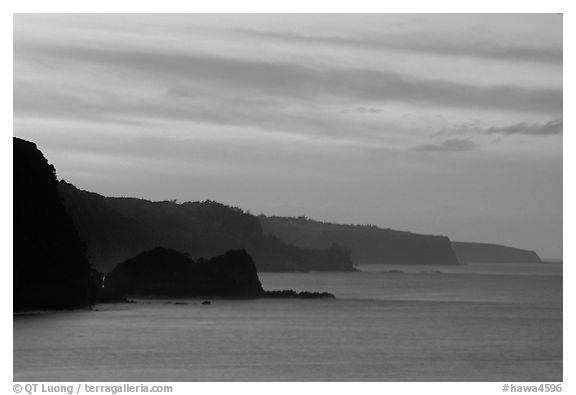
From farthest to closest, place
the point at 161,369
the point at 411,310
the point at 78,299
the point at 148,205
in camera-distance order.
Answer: the point at 148,205, the point at 411,310, the point at 78,299, the point at 161,369

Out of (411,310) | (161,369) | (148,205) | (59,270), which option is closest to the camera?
(161,369)

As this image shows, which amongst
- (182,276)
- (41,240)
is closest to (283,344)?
(41,240)

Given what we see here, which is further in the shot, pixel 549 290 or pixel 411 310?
pixel 549 290

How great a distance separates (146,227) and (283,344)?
86.8 m

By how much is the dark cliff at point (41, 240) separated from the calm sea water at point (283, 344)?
2.05 meters

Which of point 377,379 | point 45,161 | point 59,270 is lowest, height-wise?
point 377,379

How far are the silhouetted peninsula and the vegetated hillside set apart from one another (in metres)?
11.2

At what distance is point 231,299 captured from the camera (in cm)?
12488

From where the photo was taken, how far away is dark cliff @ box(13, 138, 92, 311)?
75.9 m

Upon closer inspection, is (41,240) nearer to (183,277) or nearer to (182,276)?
(182,276)
